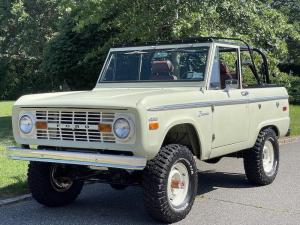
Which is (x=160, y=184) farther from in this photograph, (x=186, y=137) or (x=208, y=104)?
(x=208, y=104)

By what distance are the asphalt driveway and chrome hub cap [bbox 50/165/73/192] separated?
258 mm

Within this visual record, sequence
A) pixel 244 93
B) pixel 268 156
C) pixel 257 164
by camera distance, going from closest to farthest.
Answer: pixel 244 93 < pixel 257 164 < pixel 268 156

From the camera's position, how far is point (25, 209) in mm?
6621

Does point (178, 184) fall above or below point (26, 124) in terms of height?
below

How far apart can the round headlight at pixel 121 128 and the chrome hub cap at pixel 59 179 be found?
4.77 ft

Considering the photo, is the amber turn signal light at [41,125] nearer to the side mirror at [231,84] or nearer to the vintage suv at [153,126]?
the vintage suv at [153,126]

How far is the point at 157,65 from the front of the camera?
285 inches

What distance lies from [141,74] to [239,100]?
1.37m

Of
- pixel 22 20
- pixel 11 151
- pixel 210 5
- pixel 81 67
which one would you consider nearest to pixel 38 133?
pixel 11 151

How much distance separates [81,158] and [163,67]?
2.09 meters

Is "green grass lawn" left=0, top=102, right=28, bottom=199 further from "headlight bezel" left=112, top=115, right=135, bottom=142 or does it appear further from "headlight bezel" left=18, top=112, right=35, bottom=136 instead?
"headlight bezel" left=112, top=115, right=135, bottom=142

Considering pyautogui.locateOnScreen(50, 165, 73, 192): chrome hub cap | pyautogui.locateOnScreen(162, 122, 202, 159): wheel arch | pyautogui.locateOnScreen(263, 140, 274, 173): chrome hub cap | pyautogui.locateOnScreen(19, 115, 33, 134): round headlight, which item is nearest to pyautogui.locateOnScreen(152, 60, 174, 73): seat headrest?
pyautogui.locateOnScreen(162, 122, 202, 159): wheel arch

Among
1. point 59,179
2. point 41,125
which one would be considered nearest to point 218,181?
point 59,179

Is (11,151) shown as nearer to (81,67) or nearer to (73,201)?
(73,201)
